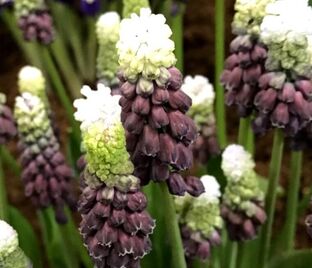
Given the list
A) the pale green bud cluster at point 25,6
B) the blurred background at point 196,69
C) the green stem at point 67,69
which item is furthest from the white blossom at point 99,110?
the green stem at point 67,69

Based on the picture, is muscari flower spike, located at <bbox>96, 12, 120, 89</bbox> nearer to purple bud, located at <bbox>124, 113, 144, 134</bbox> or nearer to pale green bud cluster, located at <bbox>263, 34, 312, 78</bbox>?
pale green bud cluster, located at <bbox>263, 34, 312, 78</bbox>

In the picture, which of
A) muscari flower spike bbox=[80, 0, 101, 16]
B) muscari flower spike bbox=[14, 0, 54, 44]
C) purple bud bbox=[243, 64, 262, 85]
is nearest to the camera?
purple bud bbox=[243, 64, 262, 85]

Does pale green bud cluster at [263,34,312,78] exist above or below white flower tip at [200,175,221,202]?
above

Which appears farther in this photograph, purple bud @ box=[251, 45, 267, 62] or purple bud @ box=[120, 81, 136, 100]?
purple bud @ box=[251, 45, 267, 62]

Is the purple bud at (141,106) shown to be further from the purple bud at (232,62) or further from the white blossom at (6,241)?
the purple bud at (232,62)

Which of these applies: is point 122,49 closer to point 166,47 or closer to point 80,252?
point 166,47

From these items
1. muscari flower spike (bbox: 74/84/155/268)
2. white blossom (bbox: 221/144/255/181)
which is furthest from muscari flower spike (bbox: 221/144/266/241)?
muscari flower spike (bbox: 74/84/155/268)
